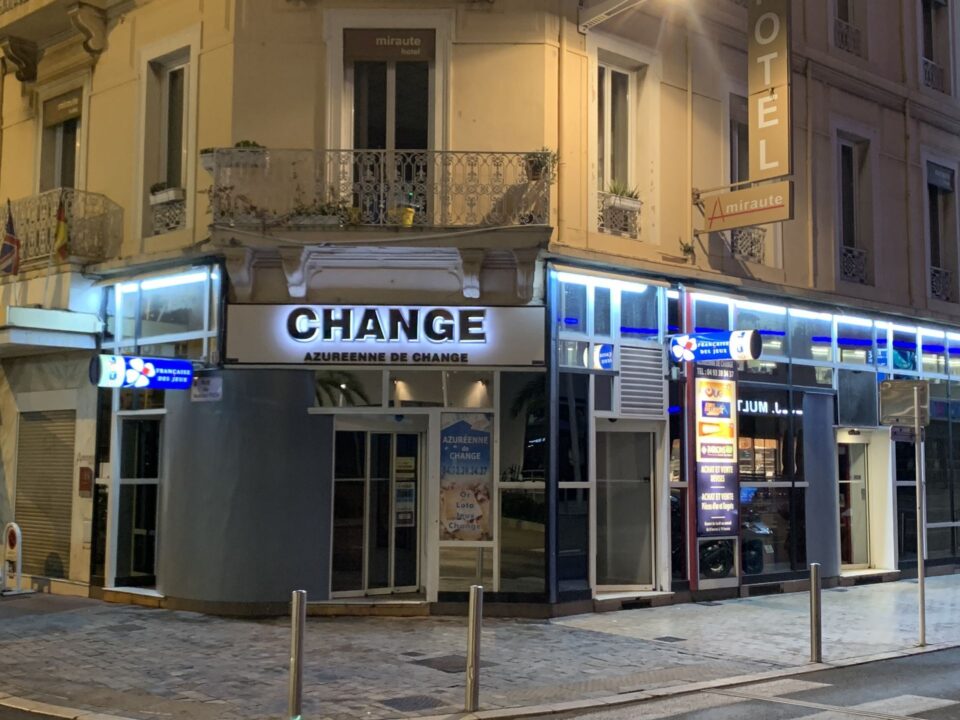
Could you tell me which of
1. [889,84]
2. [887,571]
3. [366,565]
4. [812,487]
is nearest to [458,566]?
[366,565]

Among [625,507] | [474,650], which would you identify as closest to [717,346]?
[625,507]

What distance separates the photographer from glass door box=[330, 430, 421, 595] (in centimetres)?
1308

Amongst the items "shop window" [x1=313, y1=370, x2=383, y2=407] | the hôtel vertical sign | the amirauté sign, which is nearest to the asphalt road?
"shop window" [x1=313, y1=370, x2=383, y2=407]

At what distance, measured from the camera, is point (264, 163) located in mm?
12383

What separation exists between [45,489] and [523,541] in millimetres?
7675

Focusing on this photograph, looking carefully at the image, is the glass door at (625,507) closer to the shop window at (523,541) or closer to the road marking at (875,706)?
the shop window at (523,541)

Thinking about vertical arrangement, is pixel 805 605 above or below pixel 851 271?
below

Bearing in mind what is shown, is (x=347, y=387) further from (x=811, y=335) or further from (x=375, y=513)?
(x=811, y=335)

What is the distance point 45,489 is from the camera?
50.6 feet

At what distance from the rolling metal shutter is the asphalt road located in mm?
9729

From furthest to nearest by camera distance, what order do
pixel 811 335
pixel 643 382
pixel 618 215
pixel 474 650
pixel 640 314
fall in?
pixel 811 335 → pixel 640 314 → pixel 643 382 → pixel 618 215 → pixel 474 650

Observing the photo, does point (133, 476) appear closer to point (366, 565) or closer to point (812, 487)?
point (366, 565)

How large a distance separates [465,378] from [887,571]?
8879 mm

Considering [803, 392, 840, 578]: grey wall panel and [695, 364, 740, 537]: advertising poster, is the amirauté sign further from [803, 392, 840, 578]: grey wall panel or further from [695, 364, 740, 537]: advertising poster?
[803, 392, 840, 578]: grey wall panel
